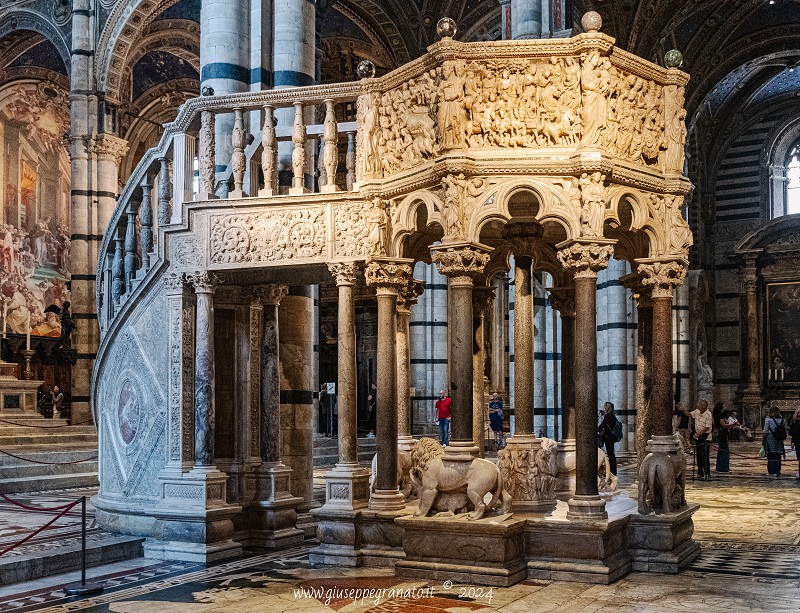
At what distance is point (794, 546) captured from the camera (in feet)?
30.5

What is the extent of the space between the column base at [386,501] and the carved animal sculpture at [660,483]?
2077 millimetres

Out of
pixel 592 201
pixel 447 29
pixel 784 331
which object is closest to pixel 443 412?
pixel 592 201

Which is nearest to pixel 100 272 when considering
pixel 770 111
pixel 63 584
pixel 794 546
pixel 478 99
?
pixel 63 584

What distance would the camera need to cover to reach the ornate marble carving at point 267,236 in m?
8.95

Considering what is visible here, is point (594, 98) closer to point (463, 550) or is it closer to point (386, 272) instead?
point (386, 272)

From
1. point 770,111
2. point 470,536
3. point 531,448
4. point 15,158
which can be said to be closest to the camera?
point 470,536

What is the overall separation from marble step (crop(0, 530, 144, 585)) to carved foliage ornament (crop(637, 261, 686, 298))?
531 centimetres

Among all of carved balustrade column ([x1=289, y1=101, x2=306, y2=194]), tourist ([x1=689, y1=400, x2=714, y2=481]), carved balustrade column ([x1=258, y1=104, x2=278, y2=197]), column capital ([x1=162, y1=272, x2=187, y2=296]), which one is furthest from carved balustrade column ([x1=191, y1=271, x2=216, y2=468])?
tourist ([x1=689, y1=400, x2=714, y2=481])

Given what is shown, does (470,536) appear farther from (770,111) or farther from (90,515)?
(770,111)

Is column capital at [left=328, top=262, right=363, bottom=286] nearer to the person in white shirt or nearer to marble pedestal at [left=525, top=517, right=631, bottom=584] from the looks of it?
marble pedestal at [left=525, top=517, right=631, bottom=584]

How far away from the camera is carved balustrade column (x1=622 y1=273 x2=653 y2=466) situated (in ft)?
31.9

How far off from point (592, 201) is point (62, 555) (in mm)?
5355

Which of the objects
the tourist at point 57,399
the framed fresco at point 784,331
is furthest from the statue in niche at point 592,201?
the framed fresco at point 784,331

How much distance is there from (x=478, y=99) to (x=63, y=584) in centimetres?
514
